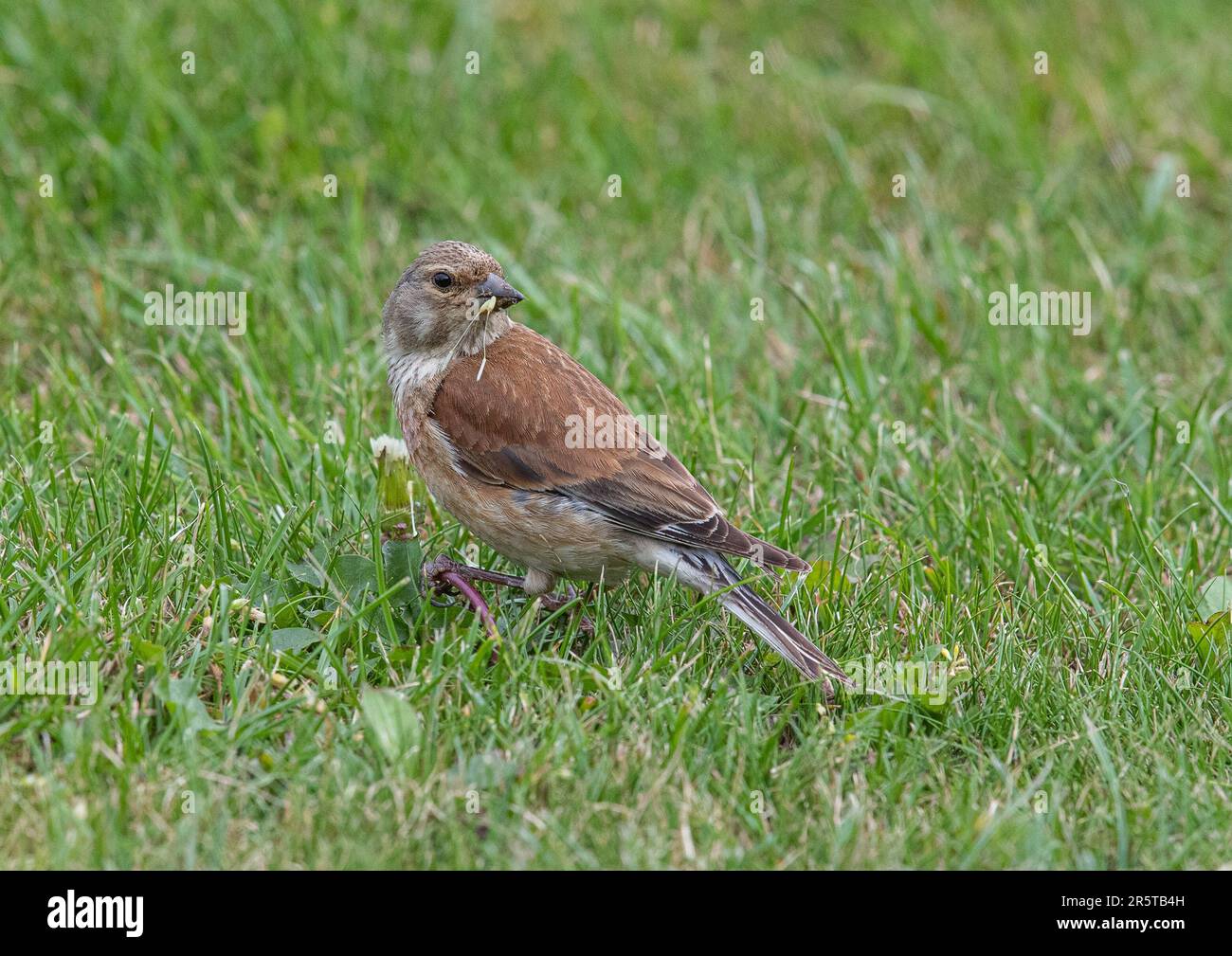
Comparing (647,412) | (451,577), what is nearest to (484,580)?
(451,577)

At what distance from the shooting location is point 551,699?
13.1 ft

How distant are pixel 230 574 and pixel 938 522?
2299 mm

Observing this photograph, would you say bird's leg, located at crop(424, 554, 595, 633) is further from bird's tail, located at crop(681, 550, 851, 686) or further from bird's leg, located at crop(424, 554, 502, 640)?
bird's tail, located at crop(681, 550, 851, 686)

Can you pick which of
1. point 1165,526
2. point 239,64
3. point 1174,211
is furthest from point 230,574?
point 1174,211

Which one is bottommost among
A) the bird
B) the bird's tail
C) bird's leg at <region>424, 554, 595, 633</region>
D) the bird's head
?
the bird's tail

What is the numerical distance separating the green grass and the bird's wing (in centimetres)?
27

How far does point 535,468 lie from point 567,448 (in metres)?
0.11

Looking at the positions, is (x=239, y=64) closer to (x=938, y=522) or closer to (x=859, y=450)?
(x=859, y=450)

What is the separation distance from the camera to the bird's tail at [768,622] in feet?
13.5

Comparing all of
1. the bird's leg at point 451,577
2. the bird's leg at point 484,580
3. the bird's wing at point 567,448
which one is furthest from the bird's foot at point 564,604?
the bird's wing at point 567,448

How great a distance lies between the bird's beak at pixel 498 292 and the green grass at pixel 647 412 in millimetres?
763

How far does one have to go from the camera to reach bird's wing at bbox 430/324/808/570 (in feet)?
14.5

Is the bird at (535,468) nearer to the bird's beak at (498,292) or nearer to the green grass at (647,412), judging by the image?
the bird's beak at (498,292)

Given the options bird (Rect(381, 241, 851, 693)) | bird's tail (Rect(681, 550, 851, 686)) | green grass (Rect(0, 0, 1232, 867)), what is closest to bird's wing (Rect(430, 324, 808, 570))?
bird (Rect(381, 241, 851, 693))
